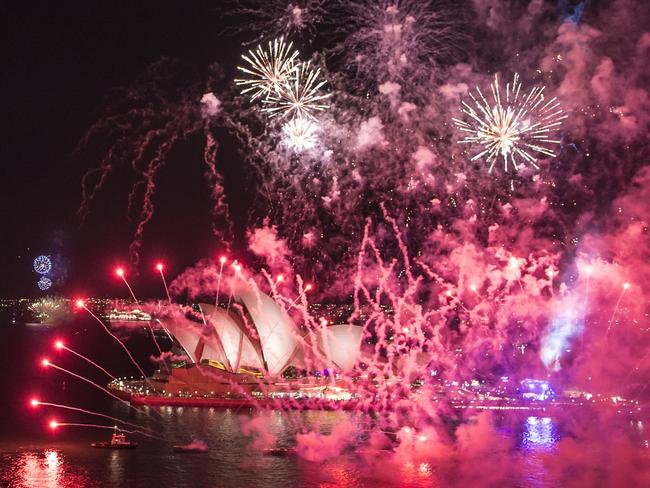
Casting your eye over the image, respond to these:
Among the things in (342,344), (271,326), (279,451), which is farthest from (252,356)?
(279,451)

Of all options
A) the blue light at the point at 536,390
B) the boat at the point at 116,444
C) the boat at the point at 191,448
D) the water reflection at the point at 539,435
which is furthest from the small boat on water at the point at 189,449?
the blue light at the point at 536,390

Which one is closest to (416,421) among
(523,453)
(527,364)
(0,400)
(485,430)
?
(485,430)

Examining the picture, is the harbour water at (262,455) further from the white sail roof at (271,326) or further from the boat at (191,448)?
the white sail roof at (271,326)

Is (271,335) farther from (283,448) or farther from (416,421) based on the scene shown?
(283,448)

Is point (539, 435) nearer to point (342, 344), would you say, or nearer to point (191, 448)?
point (191, 448)

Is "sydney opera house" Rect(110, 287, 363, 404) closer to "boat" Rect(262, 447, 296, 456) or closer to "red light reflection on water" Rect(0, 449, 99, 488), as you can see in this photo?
"boat" Rect(262, 447, 296, 456)
